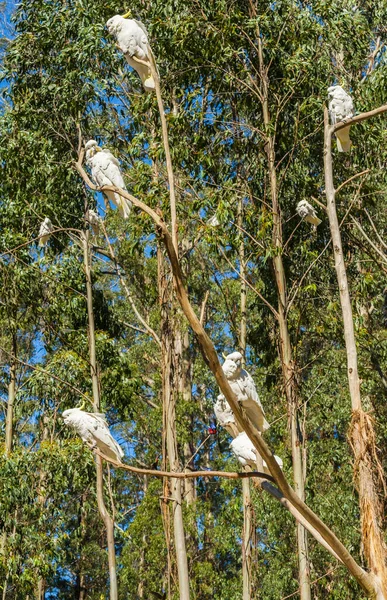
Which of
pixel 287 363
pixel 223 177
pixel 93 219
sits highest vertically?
pixel 93 219

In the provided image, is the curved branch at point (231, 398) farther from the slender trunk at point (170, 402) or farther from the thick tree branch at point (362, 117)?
the slender trunk at point (170, 402)

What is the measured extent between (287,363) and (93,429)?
2.91 meters

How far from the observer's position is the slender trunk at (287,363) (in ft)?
19.8

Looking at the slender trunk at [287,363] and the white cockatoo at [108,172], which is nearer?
the white cockatoo at [108,172]

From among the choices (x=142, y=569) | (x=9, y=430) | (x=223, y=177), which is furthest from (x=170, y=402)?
(x=142, y=569)

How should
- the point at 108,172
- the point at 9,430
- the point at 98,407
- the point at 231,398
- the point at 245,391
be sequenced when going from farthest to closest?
the point at 9,430 < the point at 98,407 < the point at 108,172 < the point at 245,391 < the point at 231,398

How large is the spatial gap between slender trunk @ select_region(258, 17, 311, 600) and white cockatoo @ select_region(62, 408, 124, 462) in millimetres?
2534

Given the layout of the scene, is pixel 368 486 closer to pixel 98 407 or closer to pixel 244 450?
pixel 244 450

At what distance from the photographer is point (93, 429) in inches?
134

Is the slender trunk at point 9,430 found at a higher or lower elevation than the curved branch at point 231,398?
higher

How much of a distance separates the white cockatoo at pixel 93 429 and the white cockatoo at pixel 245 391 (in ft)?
1.58

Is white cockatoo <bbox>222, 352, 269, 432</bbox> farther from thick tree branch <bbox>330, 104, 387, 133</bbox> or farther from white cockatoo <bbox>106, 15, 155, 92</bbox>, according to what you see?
white cockatoo <bbox>106, 15, 155, 92</bbox>

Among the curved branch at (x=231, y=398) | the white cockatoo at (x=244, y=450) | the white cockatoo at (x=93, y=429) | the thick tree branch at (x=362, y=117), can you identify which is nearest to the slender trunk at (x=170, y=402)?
the white cockatoo at (x=244, y=450)

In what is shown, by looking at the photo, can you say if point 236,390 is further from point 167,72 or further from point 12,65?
point 12,65
